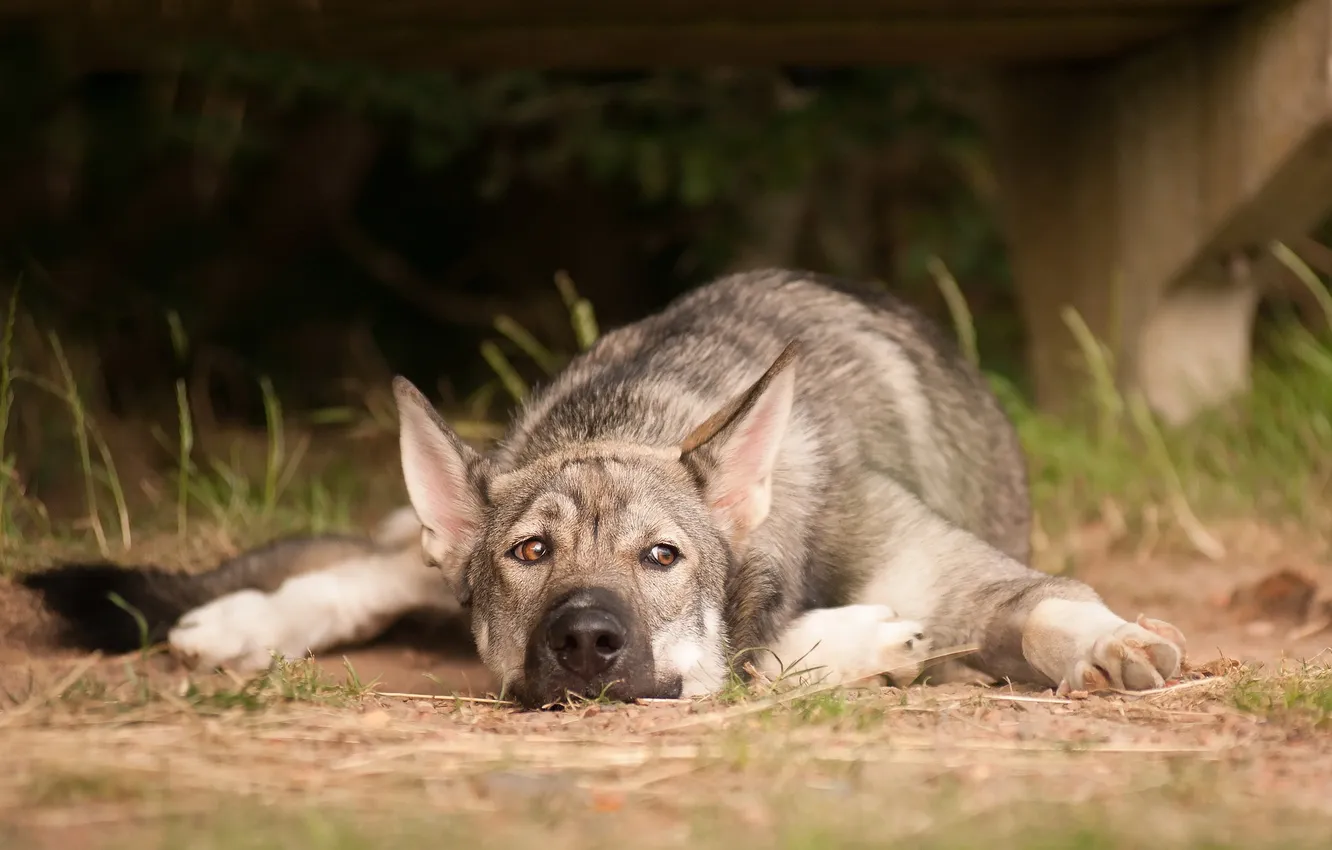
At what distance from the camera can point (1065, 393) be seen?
23.3 ft

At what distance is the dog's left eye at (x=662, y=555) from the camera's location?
11.5 feet

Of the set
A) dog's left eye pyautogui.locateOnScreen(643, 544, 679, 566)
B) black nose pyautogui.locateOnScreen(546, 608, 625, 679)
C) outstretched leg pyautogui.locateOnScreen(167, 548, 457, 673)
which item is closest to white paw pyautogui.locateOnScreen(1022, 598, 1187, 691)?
dog's left eye pyautogui.locateOnScreen(643, 544, 679, 566)

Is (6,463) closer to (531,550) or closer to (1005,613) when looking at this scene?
(531,550)

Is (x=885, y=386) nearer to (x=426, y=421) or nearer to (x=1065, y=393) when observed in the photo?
(x=426, y=421)

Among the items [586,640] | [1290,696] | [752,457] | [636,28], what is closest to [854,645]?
[752,457]

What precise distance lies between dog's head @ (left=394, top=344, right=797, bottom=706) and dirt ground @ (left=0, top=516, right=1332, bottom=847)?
0.55 ft

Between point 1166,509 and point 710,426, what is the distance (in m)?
2.86

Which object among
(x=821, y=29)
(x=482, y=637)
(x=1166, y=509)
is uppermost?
(x=821, y=29)

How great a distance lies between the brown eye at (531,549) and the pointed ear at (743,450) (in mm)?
440

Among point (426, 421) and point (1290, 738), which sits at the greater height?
point (426, 421)

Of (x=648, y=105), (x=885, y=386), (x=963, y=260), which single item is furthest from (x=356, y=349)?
(x=885, y=386)

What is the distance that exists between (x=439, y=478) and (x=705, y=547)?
77 centimetres

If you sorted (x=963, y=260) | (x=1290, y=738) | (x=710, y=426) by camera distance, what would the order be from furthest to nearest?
(x=963, y=260), (x=710, y=426), (x=1290, y=738)

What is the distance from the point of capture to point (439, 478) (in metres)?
3.88
